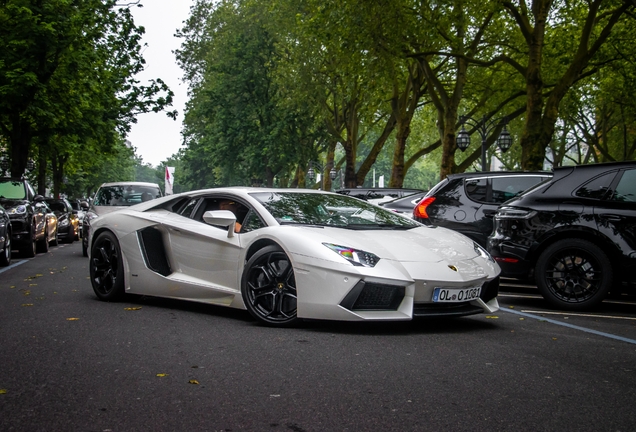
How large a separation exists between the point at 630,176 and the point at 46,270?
9804 millimetres

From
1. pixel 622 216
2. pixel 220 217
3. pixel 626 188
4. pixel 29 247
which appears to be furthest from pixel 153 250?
pixel 29 247

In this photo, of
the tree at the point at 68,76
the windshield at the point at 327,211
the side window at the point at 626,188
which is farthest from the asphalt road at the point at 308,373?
the tree at the point at 68,76

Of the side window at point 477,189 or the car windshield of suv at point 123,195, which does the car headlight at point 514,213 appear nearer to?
the side window at point 477,189

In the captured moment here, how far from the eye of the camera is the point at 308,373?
5.44 m

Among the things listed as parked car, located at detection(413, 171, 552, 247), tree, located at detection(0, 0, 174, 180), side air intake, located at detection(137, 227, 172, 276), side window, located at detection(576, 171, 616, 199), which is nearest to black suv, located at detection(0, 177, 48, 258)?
tree, located at detection(0, 0, 174, 180)

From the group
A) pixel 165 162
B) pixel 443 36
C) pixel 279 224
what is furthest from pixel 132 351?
pixel 165 162

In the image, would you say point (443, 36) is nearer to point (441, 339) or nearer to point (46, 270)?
point (46, 270)

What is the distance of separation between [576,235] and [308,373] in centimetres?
481

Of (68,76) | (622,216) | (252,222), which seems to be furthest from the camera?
(68,76)

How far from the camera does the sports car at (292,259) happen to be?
22.6 ft

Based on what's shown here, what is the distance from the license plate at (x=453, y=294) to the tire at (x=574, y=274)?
2218 millimetres

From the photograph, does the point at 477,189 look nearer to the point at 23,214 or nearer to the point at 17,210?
the point at 23,214

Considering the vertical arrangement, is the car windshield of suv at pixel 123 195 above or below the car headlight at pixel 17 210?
above

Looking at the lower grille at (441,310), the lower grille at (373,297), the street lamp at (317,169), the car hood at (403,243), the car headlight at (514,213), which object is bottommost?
the lower grille at (441,310)
